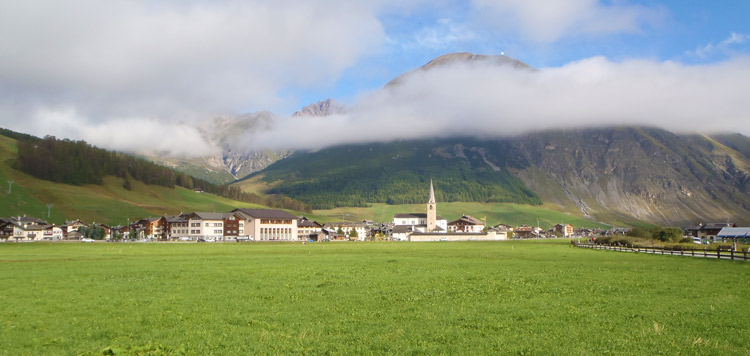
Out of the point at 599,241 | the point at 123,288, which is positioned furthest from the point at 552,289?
the point at 599,241

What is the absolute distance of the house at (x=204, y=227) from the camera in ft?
583

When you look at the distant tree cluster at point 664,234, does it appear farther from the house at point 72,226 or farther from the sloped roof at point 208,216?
the house at point 72,226

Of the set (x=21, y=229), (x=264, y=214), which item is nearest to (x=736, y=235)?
(x=264, y=214)

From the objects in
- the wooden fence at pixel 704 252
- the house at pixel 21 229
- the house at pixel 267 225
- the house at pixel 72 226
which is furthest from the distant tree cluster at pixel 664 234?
the house at pixel 72 226

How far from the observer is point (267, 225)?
607 ft

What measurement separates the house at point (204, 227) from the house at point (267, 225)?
8.11 metres

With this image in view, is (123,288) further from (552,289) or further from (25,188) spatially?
(25,188)

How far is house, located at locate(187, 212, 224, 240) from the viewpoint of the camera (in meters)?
178

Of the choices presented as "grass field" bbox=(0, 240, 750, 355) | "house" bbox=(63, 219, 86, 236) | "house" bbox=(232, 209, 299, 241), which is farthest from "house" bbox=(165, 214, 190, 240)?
"grass field" bbox=(0, 240, 750, 355)

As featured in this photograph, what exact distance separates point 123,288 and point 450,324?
2133cm

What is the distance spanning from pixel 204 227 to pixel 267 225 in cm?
2217

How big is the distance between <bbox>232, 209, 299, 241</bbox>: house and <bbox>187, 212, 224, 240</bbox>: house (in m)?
8.11

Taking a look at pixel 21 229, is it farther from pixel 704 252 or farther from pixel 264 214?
pixel 704 252

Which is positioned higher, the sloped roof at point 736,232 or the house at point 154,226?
the house at point 154,226
